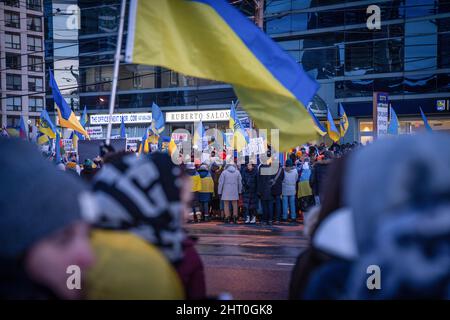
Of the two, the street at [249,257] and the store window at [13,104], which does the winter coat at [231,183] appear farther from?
the store window at [13,104]

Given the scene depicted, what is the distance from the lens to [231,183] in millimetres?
15641

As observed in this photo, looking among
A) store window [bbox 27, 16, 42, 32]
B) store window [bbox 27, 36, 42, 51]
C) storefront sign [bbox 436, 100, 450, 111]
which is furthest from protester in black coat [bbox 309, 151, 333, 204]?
store window [bbox 27, 16, 42, 32]

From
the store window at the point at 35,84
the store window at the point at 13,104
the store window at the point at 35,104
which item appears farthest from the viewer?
the store window at the point at 35,84

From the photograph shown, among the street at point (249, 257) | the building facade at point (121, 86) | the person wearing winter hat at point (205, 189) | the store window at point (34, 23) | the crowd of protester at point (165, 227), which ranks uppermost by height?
the store window at point (34, 23)

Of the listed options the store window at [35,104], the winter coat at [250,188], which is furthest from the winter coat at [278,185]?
the store window at [35,104]

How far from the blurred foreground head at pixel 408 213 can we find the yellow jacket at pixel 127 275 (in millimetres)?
763

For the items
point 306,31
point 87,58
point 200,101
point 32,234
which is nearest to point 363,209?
point 32,234

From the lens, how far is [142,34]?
482 centimetres

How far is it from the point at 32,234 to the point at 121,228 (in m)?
0.62

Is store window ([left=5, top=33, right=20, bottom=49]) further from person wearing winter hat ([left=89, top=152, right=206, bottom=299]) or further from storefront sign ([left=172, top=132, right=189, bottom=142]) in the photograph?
person wearing winter hat ([left=89, top=152, right=206, bottom=299])

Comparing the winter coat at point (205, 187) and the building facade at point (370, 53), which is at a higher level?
the building facade at point (370, 53)

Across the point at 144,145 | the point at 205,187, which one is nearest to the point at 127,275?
the point at 205,187

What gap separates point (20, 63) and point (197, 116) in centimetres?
3851

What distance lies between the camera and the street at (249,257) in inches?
272
